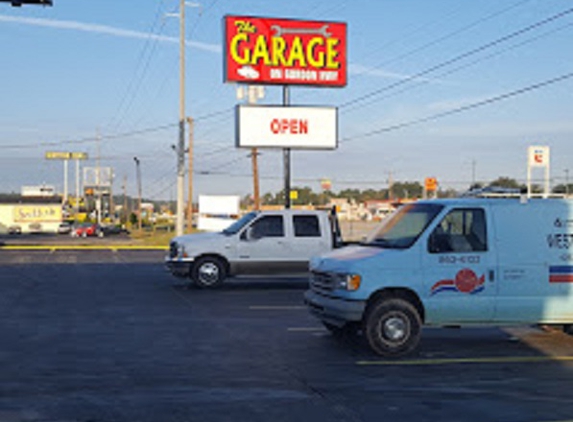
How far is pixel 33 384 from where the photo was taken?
7.96 m

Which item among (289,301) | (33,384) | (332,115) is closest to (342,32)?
(332,115)

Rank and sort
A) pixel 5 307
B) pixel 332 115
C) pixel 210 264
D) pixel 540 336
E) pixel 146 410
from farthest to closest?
pixel 332 115 < pixel 210 264 < pixel 5 307 < pixel 540 336 < pixel 146 410

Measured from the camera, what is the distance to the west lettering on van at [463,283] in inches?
385

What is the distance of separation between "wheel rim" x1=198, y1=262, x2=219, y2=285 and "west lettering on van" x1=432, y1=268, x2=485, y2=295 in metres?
9.18

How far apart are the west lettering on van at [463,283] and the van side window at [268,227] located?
28.4ft

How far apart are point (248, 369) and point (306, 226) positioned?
956 centimetres

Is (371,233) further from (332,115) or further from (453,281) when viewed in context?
(332,115)

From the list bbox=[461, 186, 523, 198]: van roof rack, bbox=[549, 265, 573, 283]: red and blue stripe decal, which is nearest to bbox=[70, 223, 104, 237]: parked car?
bbox=[461, 186, 523, 198]: van roof rack

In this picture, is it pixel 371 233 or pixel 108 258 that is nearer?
pixel 371 233

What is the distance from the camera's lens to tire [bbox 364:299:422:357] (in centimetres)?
963

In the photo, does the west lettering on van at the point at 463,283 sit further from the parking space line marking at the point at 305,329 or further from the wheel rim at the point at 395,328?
the parking space line marking at the point at 305,329

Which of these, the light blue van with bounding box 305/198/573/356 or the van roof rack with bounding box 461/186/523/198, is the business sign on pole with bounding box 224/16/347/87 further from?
the light blue van with bounding box 305/198/573/356

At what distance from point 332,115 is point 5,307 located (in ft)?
68.2

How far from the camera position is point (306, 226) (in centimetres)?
1820
